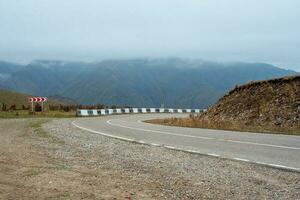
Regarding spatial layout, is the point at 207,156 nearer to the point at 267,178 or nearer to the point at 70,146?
the point at 267,178

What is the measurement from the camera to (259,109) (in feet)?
112

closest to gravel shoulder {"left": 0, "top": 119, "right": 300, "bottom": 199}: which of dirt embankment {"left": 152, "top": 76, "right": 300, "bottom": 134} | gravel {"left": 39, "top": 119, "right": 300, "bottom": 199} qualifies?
gravel {"left": 39, "top": 119, "right": 300, "bottom": 199}

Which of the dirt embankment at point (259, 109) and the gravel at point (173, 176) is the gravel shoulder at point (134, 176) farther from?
the dirt embankment at point (259, 109)

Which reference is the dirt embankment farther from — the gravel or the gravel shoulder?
the gravel shoulder

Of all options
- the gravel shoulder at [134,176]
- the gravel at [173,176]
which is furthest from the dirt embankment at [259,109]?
the gravel shoulder at [134,176]

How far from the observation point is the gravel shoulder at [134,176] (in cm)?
973

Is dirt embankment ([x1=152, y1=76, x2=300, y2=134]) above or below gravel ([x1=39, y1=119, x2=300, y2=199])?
above

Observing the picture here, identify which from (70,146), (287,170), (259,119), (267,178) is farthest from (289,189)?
(259,119)

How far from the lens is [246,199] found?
9320 millimetres

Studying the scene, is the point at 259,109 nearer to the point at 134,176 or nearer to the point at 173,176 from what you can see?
the point at 173,176

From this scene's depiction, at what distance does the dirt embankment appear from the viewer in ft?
100

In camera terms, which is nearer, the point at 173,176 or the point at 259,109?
the point at 173,176

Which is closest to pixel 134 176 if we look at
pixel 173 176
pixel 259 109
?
pixel 173 176

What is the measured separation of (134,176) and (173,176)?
82cm
